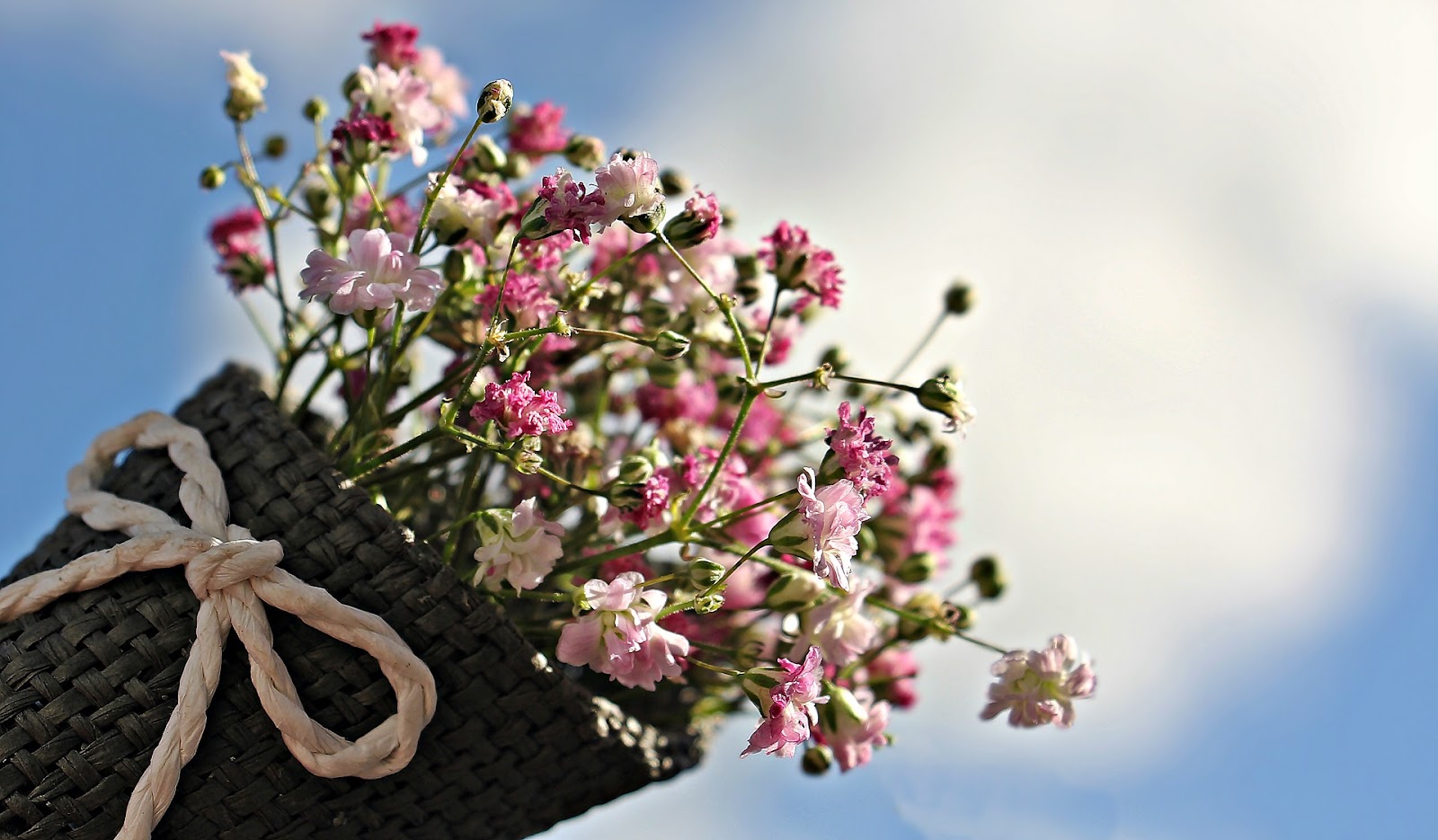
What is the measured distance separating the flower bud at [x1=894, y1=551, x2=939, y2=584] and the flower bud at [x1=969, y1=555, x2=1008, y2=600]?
0.05m

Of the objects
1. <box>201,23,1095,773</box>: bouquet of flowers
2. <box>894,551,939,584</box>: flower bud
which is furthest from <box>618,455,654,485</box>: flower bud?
<box>894,551,939,584</box>: flower bud

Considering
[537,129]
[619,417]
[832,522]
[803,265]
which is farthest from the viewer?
[619,417]

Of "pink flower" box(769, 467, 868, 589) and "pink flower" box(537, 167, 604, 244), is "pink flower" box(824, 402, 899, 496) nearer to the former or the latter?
"pink flower" box(769, 467, 868, 589)

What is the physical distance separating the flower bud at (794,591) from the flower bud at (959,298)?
0.81 feet

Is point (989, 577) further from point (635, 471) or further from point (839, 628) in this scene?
point (635, 471)

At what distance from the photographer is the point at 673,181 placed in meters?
0.65

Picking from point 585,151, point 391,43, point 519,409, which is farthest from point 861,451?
point 391,43

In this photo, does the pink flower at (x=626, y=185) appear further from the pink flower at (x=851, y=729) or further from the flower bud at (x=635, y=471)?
the pink flower at (x=851, y=729)

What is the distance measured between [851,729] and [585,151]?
12.8 inches

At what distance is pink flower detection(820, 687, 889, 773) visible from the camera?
58cm

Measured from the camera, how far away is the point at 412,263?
0.50 meters

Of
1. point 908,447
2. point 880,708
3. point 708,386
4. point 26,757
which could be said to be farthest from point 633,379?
point 26,757

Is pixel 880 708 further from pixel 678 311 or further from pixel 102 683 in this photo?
pixel 102 683

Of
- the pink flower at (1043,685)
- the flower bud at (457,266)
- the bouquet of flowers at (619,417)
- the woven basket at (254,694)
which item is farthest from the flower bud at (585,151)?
the pink flower at (1043,685)
